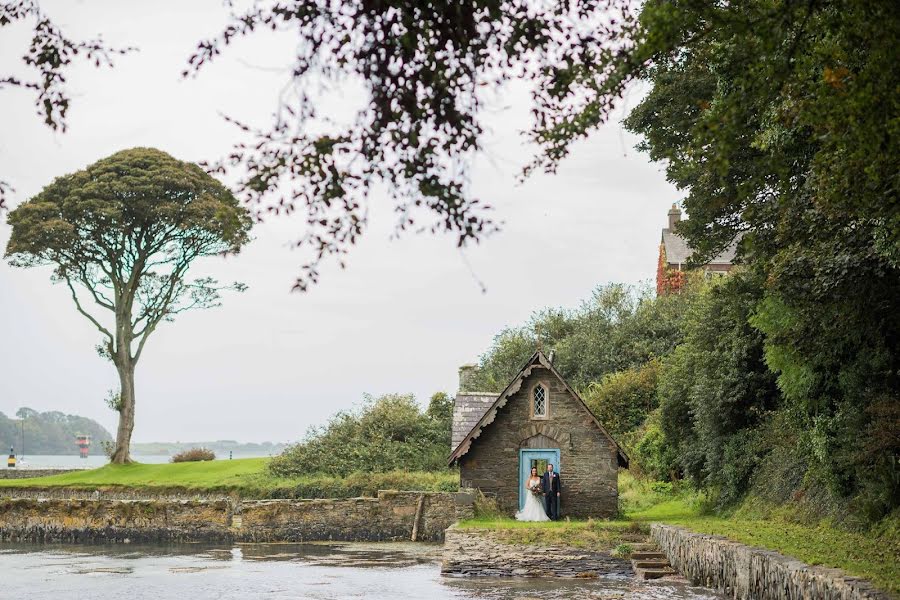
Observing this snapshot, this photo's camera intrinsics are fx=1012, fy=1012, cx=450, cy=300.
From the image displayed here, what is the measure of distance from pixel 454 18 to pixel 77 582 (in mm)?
21141

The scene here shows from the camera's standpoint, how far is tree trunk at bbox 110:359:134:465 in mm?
47000

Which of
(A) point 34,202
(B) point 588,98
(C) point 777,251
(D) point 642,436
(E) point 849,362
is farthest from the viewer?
(A) point 34,202

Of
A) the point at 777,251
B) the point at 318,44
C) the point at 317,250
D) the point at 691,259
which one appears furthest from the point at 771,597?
the point at 691,259

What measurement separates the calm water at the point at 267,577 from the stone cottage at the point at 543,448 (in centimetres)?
315

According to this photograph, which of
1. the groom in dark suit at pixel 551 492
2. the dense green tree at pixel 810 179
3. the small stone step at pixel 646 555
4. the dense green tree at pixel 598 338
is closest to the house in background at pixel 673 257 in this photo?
the dense green tree at pixel 598 338

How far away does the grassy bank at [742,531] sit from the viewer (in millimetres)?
13477

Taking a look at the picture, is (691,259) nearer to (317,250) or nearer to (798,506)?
(798,506)

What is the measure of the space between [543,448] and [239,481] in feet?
50.2

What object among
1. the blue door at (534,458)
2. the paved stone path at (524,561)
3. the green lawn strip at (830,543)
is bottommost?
the paved stone path at (524,561)

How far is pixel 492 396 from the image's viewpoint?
33.6m

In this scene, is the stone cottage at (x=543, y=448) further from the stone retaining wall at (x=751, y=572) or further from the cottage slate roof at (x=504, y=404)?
the stone retaining wall at (x=751, y=572)

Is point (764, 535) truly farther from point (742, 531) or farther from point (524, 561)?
point (524, 561)

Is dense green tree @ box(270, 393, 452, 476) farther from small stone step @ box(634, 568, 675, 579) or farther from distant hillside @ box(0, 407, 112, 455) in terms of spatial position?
distant hillside @ box(0, 407, 112, 455)

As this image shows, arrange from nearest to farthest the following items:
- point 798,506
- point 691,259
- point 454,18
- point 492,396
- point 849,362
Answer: point 454,18
point 849,362
point 798,506
point 691,259
point 492,396
